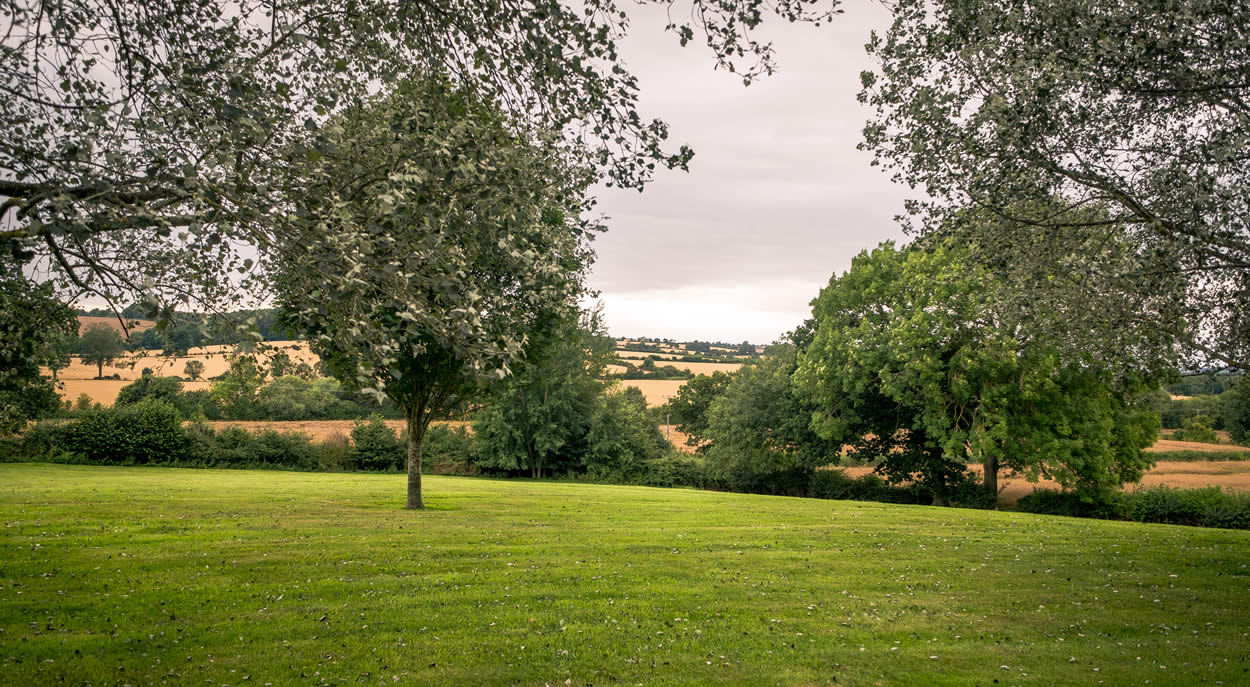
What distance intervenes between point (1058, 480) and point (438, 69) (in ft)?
127

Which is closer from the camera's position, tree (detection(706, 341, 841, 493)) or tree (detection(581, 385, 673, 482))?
tree (detection(706, 341, 841, 493))

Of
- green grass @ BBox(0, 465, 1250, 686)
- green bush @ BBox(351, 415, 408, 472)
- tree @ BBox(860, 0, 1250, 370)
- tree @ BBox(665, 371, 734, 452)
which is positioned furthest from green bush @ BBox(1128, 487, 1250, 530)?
tree @ BBox(665, 371, 734, 452)

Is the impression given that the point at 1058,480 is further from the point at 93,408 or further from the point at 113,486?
the point at 93,408

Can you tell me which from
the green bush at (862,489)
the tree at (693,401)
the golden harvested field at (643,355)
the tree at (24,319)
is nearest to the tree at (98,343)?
the tree at (24,319)

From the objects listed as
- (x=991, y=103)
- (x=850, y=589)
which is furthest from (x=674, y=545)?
(x=991, y=103)

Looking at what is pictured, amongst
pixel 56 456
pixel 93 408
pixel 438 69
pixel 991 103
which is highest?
pixel 991 103

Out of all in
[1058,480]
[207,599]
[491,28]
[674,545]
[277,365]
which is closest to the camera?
[491,28]

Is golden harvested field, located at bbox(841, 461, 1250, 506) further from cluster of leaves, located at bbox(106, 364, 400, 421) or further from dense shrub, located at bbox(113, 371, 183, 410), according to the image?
dense shrub, located at bbox(113, 371, 183, 410)

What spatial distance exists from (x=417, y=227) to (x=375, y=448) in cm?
5375

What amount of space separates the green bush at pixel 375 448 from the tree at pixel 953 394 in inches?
1289

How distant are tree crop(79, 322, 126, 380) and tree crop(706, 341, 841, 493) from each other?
3719 cm

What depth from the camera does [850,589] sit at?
12211 mm

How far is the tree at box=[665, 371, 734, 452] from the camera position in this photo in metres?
88.4

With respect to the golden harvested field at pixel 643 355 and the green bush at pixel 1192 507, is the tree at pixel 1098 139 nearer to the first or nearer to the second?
the green bush at pixel 1192 507
